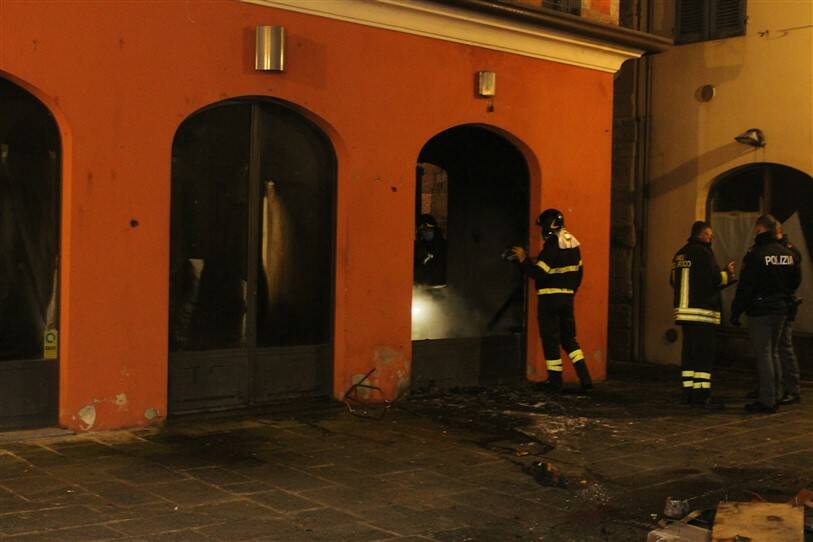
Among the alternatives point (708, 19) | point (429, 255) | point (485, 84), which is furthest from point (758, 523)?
point (708, 19)

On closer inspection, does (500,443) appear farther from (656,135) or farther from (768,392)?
(656,135)

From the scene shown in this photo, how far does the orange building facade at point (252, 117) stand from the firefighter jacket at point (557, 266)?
84 cm

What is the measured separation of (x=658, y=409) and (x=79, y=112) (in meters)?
5.96

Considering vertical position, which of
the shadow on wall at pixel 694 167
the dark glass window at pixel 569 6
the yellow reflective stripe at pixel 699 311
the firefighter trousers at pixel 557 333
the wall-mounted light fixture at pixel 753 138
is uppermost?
the dark glass window at pixel 569 6

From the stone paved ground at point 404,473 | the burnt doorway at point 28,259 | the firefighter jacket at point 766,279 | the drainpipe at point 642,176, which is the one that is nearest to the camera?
the stone paved ground at point 404,473

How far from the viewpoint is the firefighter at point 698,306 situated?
33.1 ft

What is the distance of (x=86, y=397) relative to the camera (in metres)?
8.09

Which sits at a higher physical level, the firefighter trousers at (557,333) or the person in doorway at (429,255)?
the person in doorway at (429,255)

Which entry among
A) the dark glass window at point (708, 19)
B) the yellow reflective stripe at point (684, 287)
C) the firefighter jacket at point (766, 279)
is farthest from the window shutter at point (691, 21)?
the yellow reflective stripe at point (684, 287)

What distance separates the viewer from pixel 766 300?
32.1 ft

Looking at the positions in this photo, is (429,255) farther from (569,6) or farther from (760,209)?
(760,209)

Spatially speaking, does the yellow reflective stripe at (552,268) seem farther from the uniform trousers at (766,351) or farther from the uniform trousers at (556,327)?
the uniform trousers at (766,351)

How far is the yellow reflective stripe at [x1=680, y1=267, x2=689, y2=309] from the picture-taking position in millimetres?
10141

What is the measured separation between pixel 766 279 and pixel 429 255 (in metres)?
4.17
